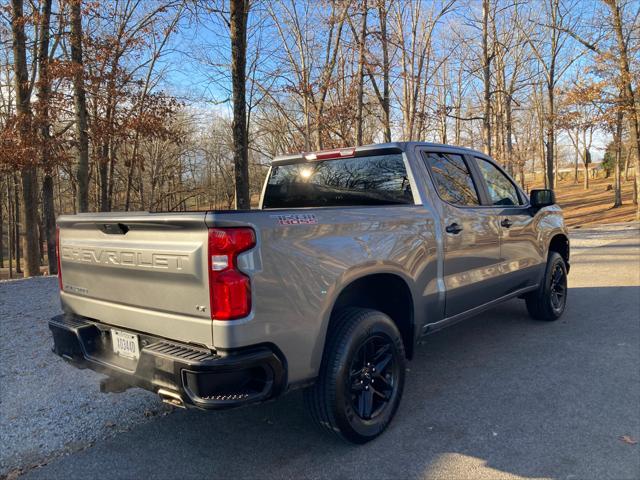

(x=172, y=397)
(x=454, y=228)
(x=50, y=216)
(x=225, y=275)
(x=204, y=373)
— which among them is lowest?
(x=172, y=397)

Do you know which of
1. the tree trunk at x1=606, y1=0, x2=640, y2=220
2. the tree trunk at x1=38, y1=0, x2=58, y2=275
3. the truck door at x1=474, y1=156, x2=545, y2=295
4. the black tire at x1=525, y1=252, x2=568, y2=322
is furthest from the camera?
the tree trunk at x1=606, y1=0, x2=640, y2=220

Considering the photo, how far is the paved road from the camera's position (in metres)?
2.72

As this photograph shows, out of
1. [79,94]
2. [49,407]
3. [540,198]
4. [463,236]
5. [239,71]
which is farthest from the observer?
[79,94]

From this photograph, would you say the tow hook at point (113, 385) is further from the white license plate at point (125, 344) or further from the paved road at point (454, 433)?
the paved road at point (454, 433)

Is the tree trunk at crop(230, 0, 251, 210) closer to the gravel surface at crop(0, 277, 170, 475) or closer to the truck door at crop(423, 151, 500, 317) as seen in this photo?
the gravel surface at crop(0, 277, 170, 475)

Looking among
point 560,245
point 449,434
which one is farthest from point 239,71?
point 449,434

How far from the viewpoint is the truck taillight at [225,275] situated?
229 centimetres

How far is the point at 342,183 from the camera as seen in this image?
4129 mm

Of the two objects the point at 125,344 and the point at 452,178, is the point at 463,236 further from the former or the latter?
the point at 125,344

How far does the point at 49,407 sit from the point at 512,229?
14.5 feet

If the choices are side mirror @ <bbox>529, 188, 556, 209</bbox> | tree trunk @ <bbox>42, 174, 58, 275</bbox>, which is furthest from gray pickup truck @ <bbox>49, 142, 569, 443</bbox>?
tree trunk @ <bbox>42, 174, 58, 275</bbox>

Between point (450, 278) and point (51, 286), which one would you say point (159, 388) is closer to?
point (450, 278)

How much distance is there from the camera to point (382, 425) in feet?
10.1

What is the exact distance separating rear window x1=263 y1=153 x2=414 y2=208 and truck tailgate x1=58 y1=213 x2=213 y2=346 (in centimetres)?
189
